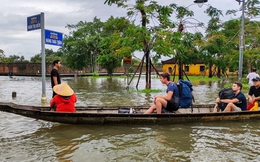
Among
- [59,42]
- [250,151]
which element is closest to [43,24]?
[59,42]

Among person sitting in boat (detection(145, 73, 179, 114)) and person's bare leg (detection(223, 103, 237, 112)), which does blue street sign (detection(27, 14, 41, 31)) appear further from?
person's bare leg (detection(223, 103, 237, 112))

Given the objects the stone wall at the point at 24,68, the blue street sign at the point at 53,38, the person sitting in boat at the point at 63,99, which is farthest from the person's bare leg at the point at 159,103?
the stone wall at the point at 24,68

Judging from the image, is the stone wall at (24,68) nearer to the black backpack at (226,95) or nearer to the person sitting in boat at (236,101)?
the black backpack at (226,95)

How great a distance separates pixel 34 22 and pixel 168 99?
22.5 ft

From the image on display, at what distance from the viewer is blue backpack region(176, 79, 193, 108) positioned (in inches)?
343

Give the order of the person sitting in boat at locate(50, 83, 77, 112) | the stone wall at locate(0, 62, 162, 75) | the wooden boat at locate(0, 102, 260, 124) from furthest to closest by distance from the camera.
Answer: the stone wall at locate(0, 62, 162, 75)
the person sitting in boat at locate(50, 83, 77, 112)
the wooden boat at locate(0, 102, 260, 124)

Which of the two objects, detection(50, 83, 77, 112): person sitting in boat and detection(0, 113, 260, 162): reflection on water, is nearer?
detection(0, 113, 260, 162): reflection on water

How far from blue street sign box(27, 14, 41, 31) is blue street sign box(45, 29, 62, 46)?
0.54 metres

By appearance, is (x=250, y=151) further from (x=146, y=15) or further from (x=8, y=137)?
(x=146, y=15)

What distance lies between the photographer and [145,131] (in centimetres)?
779

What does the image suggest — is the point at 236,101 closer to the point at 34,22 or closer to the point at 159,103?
the point at 159,103

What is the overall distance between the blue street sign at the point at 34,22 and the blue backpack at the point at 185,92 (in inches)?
254

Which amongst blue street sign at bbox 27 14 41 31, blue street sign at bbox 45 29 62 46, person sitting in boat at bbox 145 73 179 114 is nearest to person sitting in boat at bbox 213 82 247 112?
person sitting in boat at bbox 145 73 179 114

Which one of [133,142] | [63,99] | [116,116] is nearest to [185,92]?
[116,116]
